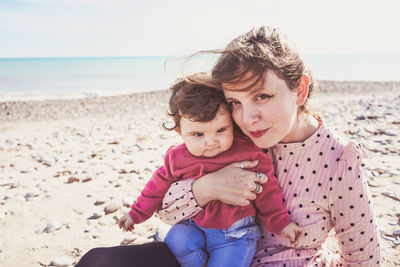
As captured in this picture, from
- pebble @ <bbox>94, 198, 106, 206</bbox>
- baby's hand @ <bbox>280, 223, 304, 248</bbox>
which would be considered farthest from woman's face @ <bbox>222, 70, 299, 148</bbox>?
pebble @ <bbox>94, 198, 106, 206</bbox>

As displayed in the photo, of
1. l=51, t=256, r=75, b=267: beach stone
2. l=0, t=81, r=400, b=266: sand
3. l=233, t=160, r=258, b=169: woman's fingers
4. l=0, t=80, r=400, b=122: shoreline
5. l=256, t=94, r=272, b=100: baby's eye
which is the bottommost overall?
l=0, t=80, r=400, b=122: shoreline

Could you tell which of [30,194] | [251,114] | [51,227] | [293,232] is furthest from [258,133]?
[30,194]

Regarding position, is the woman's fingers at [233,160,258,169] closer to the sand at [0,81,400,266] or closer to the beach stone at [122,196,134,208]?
the sand at [0,81,400,266]

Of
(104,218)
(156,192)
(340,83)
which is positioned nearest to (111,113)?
(104,218)

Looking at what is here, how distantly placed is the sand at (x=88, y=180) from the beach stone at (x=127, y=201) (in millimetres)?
14

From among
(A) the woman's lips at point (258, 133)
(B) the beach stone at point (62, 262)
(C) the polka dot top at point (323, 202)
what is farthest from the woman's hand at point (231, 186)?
(B) the beach stone at point (62, 262)

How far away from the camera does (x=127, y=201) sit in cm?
419

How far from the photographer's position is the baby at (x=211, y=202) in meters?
2.07

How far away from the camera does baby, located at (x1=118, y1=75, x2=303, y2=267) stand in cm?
207

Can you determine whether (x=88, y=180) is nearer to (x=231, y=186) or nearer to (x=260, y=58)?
(x=231, y=186)

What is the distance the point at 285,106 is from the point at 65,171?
4674mm

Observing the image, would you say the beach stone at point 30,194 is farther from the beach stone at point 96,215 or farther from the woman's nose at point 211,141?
the woman's nose at point 211,141

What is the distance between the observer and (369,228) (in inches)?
76.9

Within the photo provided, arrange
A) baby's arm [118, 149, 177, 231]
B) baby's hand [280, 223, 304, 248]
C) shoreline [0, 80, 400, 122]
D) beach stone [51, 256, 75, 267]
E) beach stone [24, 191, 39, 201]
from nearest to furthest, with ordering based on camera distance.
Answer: baby's hand [280, 223, 304, 248], baby's arm [118, 149, 177, 231], beach stone [51, 256, 75, 267], beach stone [24, 191, 39, 201], shoreline [0, 80, 400, 122]
